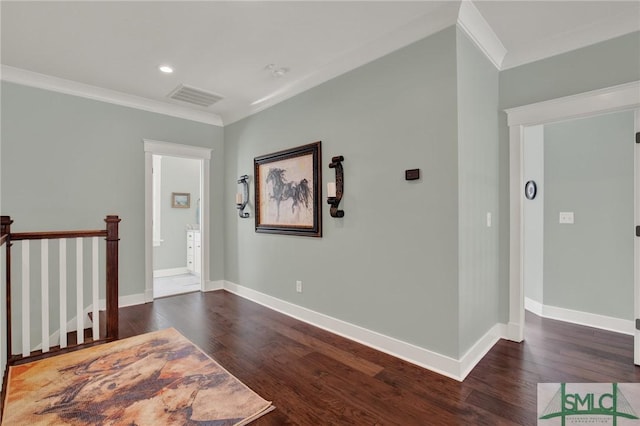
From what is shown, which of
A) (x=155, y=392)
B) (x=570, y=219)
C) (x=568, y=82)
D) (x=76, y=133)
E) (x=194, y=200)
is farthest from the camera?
(x=194, y=200)

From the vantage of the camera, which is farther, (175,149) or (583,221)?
(175,149)

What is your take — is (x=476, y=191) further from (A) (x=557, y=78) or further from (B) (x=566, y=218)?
(B) (x=566, y=218)

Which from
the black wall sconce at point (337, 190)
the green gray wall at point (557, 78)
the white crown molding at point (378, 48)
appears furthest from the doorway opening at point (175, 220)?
the green gray wall at point (557, 78)

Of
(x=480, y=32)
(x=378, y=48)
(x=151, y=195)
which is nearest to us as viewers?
(x=480, y=32)

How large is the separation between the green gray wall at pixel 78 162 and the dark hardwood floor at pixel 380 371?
129cm

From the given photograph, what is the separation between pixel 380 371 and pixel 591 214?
2818 mm

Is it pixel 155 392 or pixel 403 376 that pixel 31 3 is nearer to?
pixel 155 392

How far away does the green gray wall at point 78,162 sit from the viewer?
3.31 m

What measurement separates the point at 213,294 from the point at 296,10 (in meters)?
3.83

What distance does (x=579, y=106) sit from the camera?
254cm

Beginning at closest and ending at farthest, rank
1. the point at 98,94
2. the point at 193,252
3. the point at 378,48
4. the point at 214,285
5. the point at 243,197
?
the point at 378,48 < the point at 98,94 < the point at 243,197 < the point at 214,285 < the point at 193,252

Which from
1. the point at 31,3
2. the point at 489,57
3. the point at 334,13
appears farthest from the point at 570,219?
the point at 31,3

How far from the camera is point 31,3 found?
223 centimetres

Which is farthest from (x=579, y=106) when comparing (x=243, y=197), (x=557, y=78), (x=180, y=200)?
(x=180, y=200)
